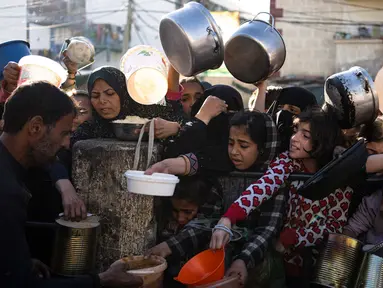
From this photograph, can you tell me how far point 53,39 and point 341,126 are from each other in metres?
27.6

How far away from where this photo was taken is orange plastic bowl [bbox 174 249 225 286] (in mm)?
2701

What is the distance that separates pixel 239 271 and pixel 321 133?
984mm

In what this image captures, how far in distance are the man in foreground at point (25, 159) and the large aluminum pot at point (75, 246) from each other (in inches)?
15.5

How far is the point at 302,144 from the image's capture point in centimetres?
325

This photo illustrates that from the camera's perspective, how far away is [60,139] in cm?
258

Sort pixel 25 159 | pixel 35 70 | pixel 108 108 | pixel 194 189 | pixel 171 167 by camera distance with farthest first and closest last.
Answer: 1. pixel 35 70
2. pixel 108 108
3. pixel 194 189
4. pixel 171 167
5. pixel 25 159

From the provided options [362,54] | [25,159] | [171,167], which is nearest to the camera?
[25,159]

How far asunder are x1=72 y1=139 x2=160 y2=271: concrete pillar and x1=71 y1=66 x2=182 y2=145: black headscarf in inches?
18.1

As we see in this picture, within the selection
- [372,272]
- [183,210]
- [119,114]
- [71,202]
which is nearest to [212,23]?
[119,114]

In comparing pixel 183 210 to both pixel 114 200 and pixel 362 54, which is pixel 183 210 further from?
pixel 362 54

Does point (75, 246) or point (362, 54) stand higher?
point (362, 54)

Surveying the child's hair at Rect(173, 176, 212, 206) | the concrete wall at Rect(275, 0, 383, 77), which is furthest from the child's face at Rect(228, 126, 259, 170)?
the concrete wall at Rect(275, 0, 383, 77)

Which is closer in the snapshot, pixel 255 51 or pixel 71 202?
pixel 71 202

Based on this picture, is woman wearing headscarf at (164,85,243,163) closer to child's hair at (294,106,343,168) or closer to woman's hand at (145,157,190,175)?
woman's hand at (145,157,190,175)
